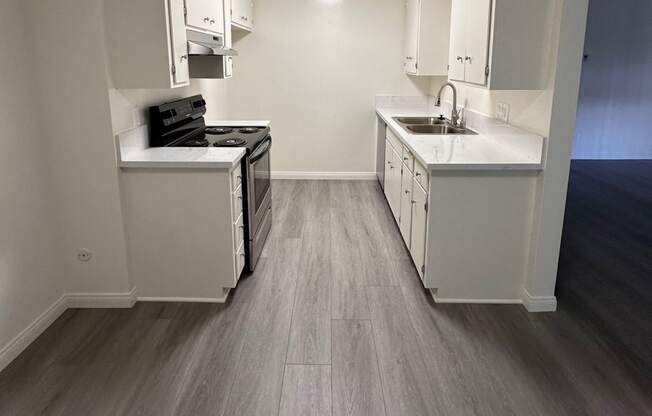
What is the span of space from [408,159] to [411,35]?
7.03ft

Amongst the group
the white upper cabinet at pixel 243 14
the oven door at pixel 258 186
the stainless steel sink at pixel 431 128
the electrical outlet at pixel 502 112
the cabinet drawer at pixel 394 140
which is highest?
the white upper cabinet at pixel 243 14

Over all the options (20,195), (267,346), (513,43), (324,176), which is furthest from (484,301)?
(324,176)

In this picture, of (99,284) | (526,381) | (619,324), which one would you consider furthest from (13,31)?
(619,324)

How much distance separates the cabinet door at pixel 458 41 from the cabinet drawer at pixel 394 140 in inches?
27.1

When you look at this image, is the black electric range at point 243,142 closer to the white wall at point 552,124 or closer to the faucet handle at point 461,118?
the faucet handle at point 461,118

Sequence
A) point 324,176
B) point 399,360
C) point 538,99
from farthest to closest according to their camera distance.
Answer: point 324,176 < point 538,99 < point 399,360

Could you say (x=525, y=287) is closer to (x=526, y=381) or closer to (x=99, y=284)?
(x=526, y=381)

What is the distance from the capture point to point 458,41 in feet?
11.8

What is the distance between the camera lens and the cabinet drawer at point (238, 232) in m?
3.22

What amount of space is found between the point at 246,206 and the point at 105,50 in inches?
48.9

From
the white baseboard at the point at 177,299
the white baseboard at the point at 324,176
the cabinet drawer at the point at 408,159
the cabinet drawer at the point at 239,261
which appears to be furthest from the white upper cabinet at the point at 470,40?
the white baseboard at the point at 324,176

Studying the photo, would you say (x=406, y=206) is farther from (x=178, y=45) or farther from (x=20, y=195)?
(x=20, y=195)

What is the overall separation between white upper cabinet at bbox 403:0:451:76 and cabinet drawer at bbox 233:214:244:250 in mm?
2548

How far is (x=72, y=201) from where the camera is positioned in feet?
9.83
